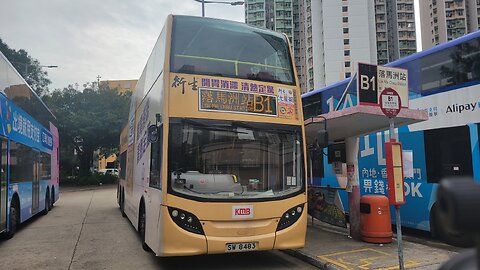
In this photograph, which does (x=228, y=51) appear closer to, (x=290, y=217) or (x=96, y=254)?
(x=290, y=217)

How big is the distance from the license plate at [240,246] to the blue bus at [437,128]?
3.07 meters

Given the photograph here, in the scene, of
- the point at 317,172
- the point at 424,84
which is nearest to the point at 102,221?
the point at 317,172

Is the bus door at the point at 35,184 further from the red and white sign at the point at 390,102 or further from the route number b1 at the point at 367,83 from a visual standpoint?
the red and white sign at the point at 390,102

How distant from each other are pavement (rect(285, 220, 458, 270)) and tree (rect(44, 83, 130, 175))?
2727cm

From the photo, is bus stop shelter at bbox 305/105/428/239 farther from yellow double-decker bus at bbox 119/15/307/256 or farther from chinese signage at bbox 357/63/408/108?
yellow double-decker bus at bbox 119/15/307/256

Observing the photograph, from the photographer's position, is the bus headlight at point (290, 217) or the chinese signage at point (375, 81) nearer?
the chinese signage at point (375, 81)

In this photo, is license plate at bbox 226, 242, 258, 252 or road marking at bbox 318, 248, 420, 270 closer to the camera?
license plate at bbox 226, 242, 258, 252

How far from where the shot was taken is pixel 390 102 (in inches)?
231

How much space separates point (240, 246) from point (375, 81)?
316cm

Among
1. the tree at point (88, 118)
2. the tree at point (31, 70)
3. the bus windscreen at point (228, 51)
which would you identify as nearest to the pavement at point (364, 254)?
the bus windscreen at point (228, 51)

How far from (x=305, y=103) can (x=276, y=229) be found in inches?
267

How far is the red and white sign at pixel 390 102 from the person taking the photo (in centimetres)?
581

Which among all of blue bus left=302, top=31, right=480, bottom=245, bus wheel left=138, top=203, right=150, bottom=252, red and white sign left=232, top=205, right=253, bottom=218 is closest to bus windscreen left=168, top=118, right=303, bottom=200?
red and white sign left=232, top=205, right=253, bottom=218

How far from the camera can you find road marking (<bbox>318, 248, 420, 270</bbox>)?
6191 millimetres
